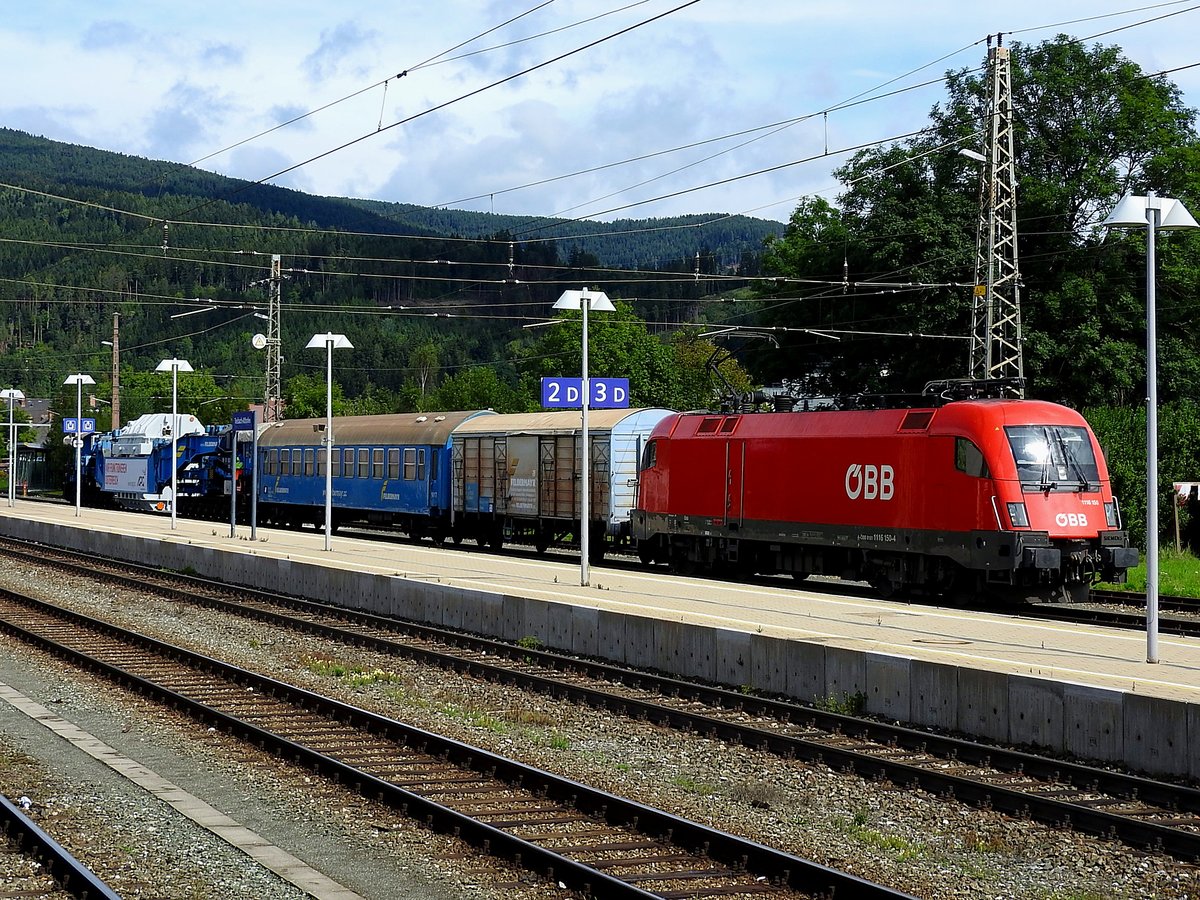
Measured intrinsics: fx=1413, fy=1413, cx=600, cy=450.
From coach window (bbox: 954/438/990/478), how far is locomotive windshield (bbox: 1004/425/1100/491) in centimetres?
51

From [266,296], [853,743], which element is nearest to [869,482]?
[853,743]

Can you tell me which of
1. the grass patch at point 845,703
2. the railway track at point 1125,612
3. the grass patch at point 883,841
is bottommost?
the grass patch at point 883,841

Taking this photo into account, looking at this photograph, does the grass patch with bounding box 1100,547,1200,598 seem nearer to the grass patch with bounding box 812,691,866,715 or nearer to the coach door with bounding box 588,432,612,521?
the coach door with bounding box 588,432,612,521

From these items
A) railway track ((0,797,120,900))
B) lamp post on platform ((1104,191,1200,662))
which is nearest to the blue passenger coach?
lamp post on platform ((1104,191,1200,662))

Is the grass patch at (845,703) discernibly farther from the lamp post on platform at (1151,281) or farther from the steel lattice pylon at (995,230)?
the steel lattice pylon at (995,230)

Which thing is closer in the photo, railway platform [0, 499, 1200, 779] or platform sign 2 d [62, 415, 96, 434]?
railway platform [0, 499, 1200, 779]

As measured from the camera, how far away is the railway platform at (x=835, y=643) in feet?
40.4

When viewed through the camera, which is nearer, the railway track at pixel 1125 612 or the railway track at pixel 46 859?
the railway track at pixel 46 859

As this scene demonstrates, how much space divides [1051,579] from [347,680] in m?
11.0

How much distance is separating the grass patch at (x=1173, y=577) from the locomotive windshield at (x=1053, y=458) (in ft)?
16.2

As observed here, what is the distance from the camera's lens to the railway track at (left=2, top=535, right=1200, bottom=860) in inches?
408

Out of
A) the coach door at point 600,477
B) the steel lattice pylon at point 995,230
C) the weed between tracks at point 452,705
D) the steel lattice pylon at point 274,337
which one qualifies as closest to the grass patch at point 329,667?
the weed between tracks at point 452,705

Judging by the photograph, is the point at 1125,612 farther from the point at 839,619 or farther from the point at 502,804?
the point at 502,804

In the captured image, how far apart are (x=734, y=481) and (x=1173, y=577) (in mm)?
9342
